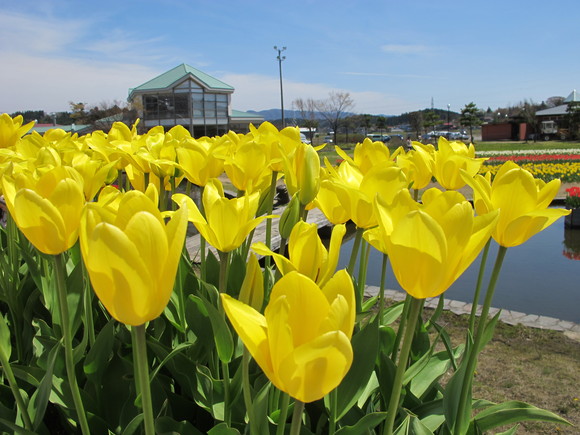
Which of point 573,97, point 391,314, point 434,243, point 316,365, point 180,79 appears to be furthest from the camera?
point 573,97

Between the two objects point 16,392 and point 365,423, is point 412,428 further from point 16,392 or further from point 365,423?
point 16,392

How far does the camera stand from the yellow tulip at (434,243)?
2.34 ft

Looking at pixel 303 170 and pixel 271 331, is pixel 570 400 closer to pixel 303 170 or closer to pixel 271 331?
pixel 303 170

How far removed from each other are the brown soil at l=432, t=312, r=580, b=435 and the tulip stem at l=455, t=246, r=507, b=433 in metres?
2.09

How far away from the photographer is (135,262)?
66 cm

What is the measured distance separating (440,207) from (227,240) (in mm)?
468

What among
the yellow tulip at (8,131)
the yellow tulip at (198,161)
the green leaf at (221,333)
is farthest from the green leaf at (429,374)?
the yellow tulip at (8,131)

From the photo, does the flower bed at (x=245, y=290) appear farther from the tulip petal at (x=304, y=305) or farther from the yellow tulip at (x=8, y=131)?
the yellow tulip at (x=8, y=131)

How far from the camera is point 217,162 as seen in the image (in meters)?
1.59

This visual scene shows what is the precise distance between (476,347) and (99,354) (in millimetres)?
928

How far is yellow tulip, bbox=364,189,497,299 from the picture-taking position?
713 mm

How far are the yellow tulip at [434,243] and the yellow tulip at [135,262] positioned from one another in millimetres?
312

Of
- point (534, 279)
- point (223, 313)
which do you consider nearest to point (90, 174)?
point (223, 313)

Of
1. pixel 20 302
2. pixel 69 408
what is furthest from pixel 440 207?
pixel 20 302
